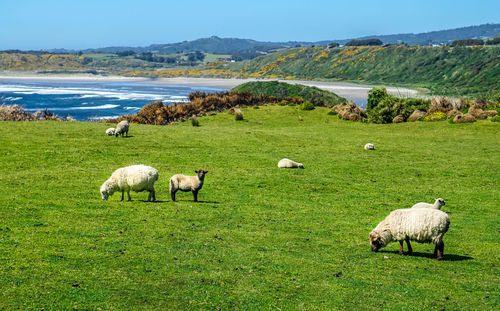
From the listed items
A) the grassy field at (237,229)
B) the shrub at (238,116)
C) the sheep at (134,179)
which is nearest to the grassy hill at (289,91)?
the shrub at (238,116)

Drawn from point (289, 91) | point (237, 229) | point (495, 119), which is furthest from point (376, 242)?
point (289, 91)

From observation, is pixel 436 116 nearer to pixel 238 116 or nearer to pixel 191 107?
pixel 238 116

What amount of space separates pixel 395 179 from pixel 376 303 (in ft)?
57.2

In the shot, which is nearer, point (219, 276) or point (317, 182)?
point (219, 276)

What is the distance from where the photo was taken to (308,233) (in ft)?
56.0

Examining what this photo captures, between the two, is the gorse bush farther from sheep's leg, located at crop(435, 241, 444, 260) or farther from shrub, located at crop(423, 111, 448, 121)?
sheep's leg, located at crop(435, 241, 444, 260)

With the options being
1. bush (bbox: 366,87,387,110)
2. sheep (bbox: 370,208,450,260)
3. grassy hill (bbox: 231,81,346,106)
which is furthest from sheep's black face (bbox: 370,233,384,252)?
grassy hill (bbox: 231,81,346,106)

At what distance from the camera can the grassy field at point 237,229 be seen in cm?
1129

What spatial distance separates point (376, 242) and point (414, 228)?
4.48 ft

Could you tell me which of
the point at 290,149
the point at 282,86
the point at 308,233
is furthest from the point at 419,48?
the point at 308,233

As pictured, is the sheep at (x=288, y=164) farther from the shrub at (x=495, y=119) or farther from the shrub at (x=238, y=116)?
the shrub at (x=495, y=119)

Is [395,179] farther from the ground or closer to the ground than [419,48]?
closer to the ground

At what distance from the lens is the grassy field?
11289mm

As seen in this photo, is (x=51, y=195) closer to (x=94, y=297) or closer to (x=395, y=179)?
(x=94, y=297)
